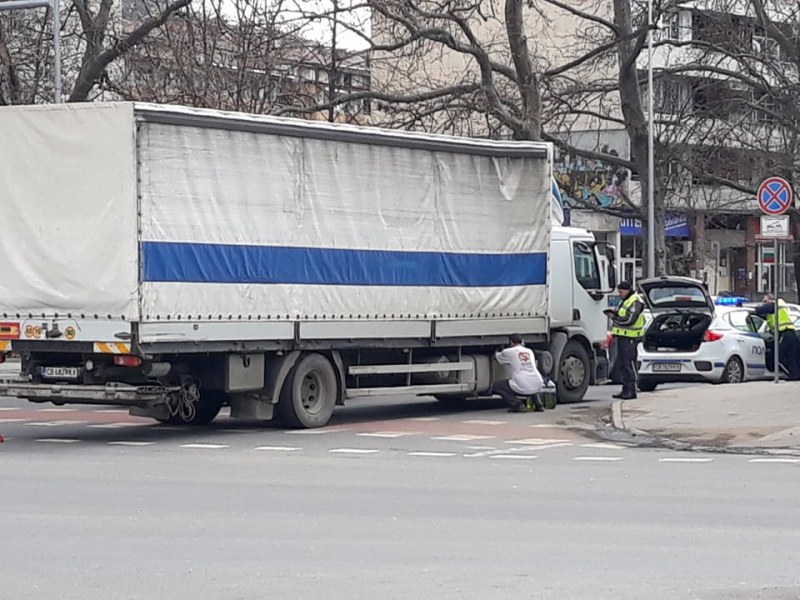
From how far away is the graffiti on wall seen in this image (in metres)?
39.8

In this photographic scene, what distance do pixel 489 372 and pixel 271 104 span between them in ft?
39.1

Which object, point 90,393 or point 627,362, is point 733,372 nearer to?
point 627,362

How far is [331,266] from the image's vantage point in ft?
58.6

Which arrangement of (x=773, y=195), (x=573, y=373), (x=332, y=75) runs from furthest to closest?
(x=332, y=75), (x=573, y=373), (x=773, y=195)

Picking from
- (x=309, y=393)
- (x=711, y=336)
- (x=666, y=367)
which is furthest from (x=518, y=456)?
(x=711, y=336)

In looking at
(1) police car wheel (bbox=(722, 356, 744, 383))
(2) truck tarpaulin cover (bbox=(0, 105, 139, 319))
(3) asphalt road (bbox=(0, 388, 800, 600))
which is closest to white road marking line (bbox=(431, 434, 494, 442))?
(3) asphalt road (bbox=(0, 388, 800, 600))

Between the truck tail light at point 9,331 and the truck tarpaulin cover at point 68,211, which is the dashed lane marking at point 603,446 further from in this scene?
the truck tail light at point 9,331

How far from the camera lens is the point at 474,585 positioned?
8031 mm

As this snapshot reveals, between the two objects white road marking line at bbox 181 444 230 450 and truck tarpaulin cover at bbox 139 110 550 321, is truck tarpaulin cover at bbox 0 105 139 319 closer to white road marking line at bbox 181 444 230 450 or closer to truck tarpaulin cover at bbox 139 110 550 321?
truck tarpaulin cover at bbox 139 110 550 321

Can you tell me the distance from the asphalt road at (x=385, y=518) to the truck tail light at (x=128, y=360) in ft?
2.95

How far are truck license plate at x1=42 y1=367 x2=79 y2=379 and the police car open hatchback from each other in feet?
35.6

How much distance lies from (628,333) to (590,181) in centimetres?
2553

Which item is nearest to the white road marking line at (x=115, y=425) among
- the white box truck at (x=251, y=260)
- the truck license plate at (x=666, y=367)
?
the white box truck at (x=251, y=260)

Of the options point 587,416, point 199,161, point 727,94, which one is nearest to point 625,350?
point 587,416
